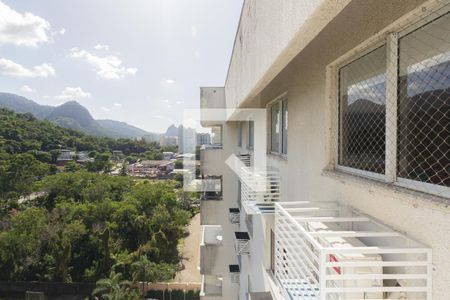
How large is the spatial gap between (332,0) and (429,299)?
1419mm

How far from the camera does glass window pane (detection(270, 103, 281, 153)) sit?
4.55 meters

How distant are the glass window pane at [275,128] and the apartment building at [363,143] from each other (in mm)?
1075

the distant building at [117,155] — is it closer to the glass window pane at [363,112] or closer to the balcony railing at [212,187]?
the balcony railing at [212,187]

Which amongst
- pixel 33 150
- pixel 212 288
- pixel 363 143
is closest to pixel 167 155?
pixel 33 150

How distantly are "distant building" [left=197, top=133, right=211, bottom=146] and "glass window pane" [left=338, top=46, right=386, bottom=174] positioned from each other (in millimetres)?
9842

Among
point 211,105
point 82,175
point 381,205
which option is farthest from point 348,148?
point 82,175

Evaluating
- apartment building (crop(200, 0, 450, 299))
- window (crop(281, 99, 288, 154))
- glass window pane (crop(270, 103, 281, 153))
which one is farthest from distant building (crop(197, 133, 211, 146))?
apartment building (crop(200, 0, 450, 299))

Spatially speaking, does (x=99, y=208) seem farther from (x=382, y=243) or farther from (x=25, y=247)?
(x=382, y=243)

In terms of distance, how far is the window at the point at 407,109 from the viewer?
132 centimetres

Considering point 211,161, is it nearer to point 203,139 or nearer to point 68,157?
point 203,139

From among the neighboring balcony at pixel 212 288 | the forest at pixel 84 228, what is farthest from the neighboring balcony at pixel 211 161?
the forest at pixel 84 228

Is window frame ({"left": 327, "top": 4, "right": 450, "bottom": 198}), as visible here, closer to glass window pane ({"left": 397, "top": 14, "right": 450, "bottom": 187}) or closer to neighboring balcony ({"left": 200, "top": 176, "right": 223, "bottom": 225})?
glass window pane ({"left": 397, "top": 14, "right": 450, "bottom": 187})

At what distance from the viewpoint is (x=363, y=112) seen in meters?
2.00

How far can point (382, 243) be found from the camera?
5.34ft
